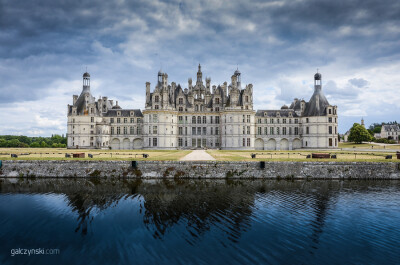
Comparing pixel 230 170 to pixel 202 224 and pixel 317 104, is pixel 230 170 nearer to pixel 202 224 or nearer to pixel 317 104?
pixel 202 224

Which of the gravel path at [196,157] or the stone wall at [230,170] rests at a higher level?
the gravel path at [196,157]

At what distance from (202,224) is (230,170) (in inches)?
606

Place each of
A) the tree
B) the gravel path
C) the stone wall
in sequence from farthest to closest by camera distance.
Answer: the tree
the gravel path
the stone wall

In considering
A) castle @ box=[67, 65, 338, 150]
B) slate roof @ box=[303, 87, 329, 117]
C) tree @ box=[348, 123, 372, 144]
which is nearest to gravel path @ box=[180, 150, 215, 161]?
castle @ box=[67, 65, 338, 150]

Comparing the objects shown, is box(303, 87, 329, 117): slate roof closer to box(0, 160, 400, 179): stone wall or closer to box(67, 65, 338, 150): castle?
box(67, 65, 338, 150): castle

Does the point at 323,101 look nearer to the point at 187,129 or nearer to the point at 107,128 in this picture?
the point at 187,129

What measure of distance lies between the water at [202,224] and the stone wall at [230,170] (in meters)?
4.50

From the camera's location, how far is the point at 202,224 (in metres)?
15.2

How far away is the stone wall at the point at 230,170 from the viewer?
2995cm

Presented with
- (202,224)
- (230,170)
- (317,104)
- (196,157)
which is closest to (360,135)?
(317,104)

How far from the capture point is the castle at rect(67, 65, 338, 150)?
59.4m

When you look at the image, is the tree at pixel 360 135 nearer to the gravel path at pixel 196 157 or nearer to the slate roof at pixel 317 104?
the slate roof at pixel 317 104

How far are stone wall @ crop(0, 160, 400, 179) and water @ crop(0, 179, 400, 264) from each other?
450 centimetres

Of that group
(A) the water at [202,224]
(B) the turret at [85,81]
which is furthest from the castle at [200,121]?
(A) the water at [202,224]
